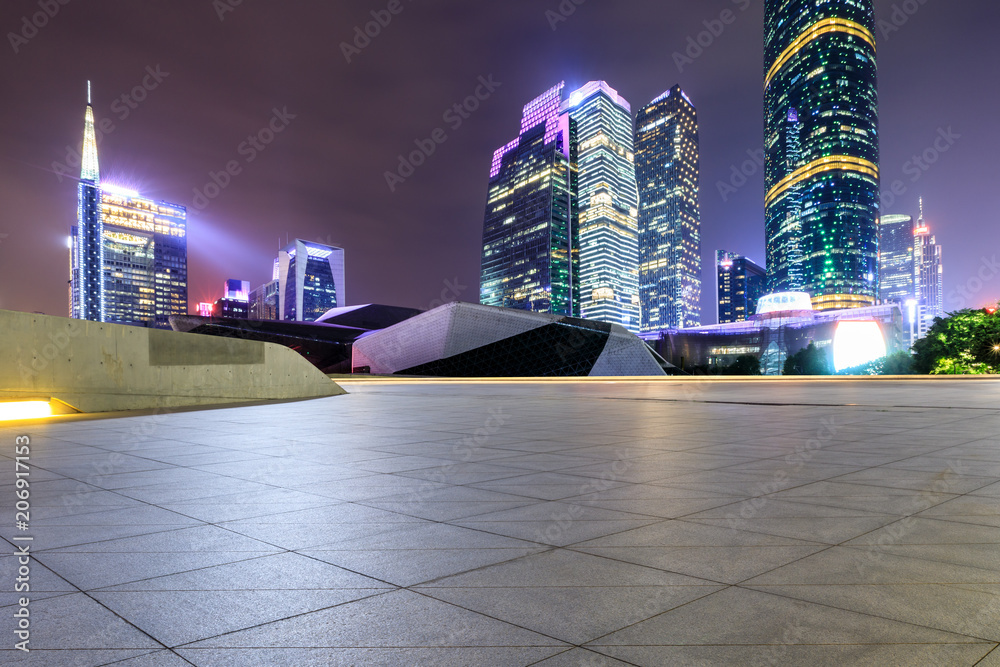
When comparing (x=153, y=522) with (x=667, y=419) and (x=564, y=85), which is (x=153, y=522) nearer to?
(x=667, y=419)

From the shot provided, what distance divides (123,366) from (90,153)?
7362 inches

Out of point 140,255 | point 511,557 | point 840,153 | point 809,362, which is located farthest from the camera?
point 140,255

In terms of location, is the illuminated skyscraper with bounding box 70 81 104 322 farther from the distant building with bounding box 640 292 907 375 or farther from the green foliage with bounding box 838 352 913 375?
the green foliage with bounding box 838 352 913 375

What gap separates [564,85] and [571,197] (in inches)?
1562

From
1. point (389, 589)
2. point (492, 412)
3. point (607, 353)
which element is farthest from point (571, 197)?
point (389, 589)

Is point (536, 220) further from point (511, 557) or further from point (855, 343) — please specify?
point (511, 557)

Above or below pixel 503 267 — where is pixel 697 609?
below

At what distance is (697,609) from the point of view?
2.88 meters

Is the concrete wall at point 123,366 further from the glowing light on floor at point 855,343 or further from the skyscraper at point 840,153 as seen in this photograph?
the skyscraper at point 840,153

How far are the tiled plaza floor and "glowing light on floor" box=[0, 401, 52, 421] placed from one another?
6.88 meters

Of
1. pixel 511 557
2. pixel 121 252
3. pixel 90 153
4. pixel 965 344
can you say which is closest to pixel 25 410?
pixel 511 557

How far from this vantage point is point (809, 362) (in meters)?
94.9

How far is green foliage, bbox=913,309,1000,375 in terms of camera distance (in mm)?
56125

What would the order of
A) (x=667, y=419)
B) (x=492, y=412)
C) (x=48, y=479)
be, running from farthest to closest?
1. (x=492, y=412)
2. (x=667, y=419)
3. (x=48, y=479)
